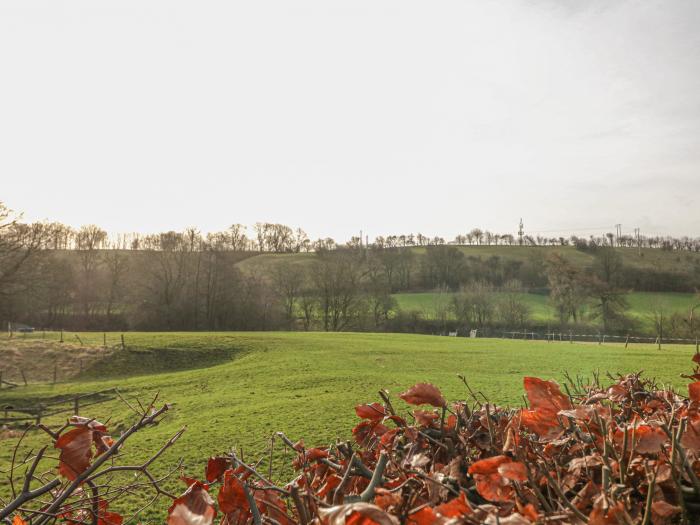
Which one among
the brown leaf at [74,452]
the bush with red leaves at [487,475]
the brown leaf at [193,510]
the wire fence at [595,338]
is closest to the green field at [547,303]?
the wire fence at [595,338]

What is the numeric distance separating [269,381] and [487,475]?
1689cm

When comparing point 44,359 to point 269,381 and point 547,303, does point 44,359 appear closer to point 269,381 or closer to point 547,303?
point 269,381

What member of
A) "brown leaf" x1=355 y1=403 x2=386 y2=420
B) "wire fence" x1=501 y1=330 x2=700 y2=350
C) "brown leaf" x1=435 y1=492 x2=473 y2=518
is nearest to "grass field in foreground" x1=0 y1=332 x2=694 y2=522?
"brown leaf" x1=355 y1=403 x2=386 y2=420

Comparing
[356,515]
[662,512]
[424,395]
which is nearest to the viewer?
[356,515]

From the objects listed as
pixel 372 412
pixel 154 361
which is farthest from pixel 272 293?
→ pixel 372 412

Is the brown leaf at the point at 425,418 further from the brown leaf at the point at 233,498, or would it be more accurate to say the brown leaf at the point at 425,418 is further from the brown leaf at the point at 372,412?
the brown leaf at the point at 233,498

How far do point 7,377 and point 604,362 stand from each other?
2995 centimetres

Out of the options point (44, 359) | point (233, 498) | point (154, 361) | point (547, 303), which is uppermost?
point (233, 498)

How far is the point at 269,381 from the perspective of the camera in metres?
17.2

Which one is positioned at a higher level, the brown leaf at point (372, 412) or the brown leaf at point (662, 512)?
the brown leaf at point (662, 512)

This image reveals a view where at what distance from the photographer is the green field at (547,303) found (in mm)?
60219

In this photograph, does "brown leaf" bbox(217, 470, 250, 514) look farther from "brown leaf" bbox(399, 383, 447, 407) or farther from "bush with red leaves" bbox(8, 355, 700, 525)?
"brown leaf" bbox(399, 383, 447, 407)

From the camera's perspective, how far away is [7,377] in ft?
89.6

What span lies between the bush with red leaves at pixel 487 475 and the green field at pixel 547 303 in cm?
5992
